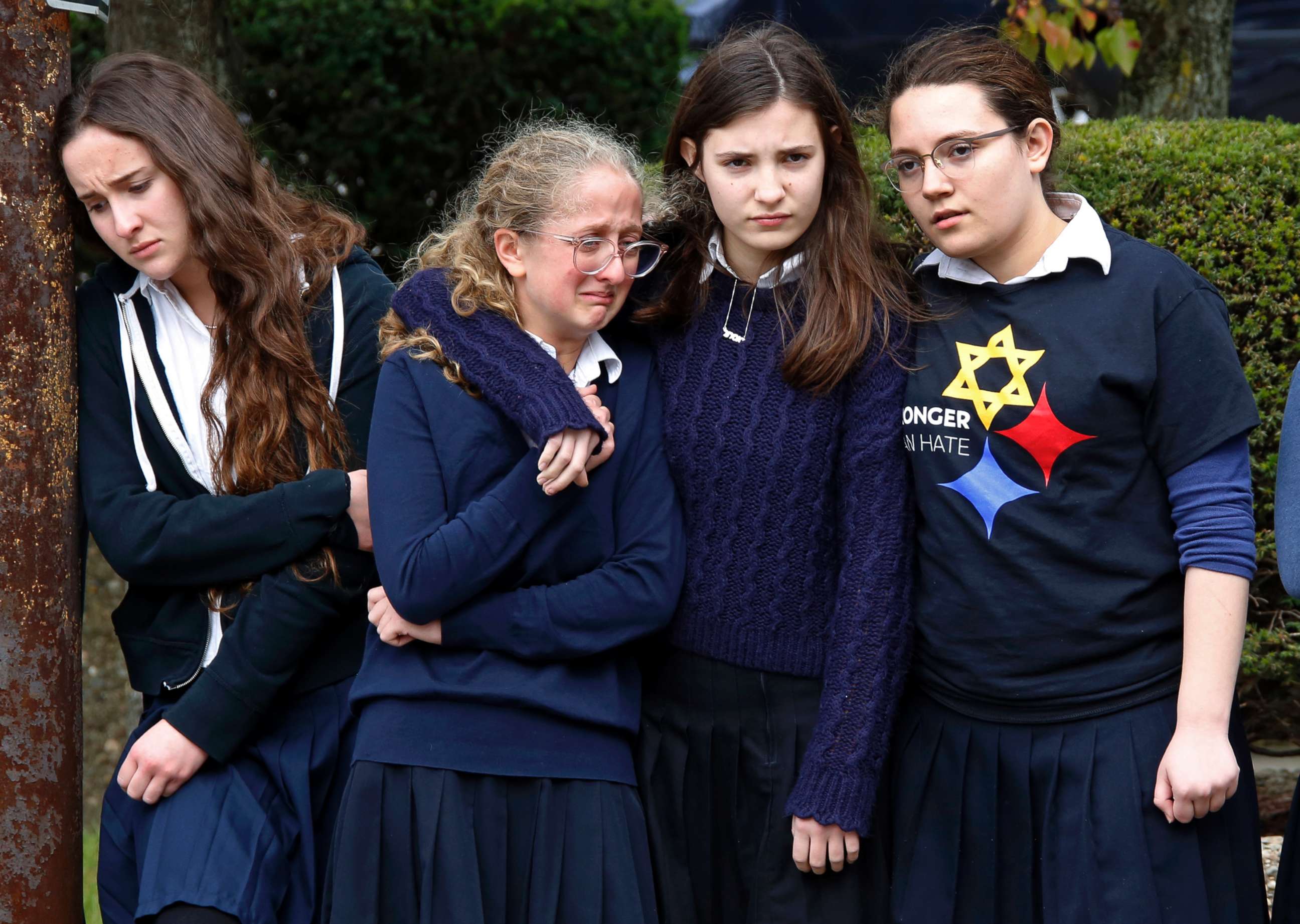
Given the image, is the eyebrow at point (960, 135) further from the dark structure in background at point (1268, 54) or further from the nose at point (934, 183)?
the dark structure in background at point (1268, 54)

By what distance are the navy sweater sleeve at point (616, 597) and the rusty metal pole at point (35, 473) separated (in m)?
0.83

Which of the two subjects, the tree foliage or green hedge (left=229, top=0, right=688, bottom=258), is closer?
the tree foliage

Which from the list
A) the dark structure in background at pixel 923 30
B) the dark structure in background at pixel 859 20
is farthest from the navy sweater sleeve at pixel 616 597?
the dark structure in background at pixel 859 20

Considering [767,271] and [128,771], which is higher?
[767,271]

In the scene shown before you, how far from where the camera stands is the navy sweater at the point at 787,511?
2410mm

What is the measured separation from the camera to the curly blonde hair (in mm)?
2502

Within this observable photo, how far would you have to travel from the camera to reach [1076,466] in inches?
91.7

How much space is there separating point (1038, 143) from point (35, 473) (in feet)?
6.35

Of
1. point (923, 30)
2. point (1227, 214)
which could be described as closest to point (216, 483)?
point (1227, 214)

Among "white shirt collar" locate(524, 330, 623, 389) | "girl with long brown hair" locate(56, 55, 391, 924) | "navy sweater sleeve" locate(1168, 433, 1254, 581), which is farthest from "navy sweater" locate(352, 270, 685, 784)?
"navy sweater sleeve" locate(1168, 433, 1254, 581)

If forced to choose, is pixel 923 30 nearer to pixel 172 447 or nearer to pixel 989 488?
pixel 989 488

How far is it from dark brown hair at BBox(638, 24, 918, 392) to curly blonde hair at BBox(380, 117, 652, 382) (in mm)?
173

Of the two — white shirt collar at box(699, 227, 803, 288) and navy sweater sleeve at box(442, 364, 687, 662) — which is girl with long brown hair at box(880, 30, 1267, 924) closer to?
white shirt collar at box(699, 227, 803, 288)

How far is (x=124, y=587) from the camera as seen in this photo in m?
4.64
